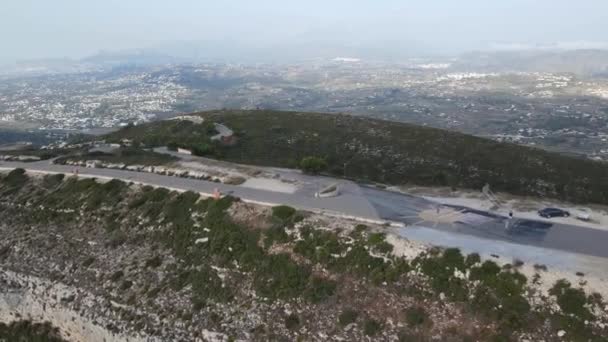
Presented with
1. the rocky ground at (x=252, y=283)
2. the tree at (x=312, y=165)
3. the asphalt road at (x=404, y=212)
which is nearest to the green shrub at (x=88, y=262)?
the rocky ground at (x=252, y=283)

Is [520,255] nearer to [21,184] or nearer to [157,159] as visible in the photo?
[157,159]

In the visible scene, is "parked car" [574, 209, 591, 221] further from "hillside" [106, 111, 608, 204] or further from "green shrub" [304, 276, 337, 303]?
"green shrub" [304, 276, 337, 303]

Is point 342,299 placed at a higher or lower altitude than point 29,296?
higher

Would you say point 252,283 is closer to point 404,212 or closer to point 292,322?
point 292,322

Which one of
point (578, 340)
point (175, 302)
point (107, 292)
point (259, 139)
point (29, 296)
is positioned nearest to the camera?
point (578, 340)

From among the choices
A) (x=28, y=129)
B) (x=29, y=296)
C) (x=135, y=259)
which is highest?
(x=135, y=259)

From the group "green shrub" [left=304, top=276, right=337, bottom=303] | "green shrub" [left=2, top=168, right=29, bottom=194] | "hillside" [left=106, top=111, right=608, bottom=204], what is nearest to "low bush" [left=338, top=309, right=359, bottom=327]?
"green shrub" [left=304, top=276, right=337, bottom=303]

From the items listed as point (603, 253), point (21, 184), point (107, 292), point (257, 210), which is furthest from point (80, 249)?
point (603, 253)
